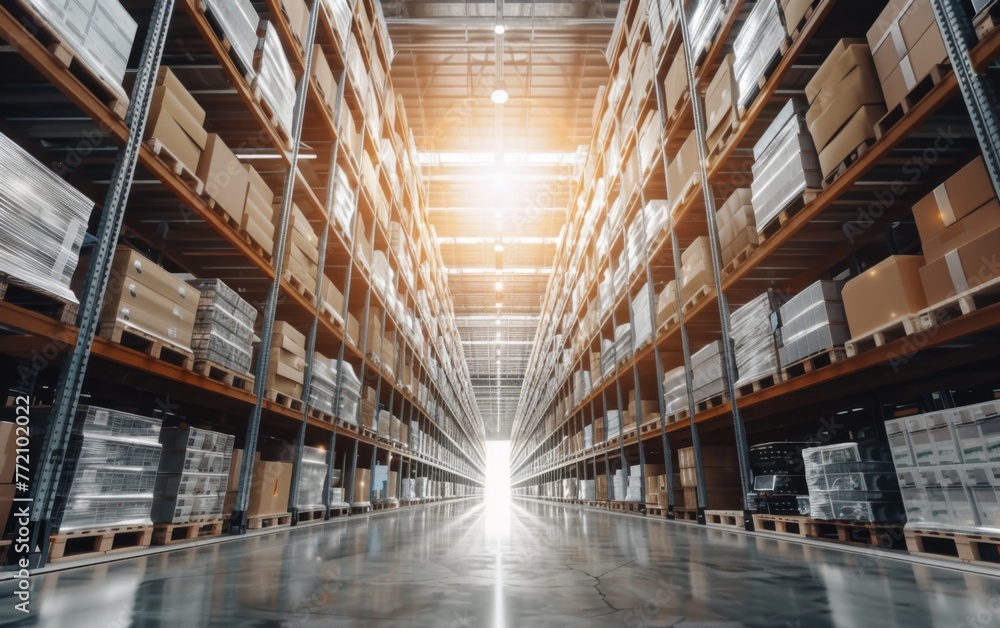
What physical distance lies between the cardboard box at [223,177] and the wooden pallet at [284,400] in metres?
1.78

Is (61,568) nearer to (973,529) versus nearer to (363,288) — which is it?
(973,529)

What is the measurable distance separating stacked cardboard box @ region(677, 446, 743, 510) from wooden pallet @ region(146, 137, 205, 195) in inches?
232

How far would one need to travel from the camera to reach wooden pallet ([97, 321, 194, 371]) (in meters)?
3.09

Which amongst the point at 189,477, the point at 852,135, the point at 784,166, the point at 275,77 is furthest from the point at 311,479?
the point at 852,135

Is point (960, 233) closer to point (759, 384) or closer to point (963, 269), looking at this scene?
point (963, 269)

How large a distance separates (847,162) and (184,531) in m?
5.87

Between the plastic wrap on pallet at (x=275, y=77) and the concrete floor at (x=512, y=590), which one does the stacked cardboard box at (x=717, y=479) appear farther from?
the plastic wrap on pallet at (x=275, y=77)

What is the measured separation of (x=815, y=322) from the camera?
379 centimetres

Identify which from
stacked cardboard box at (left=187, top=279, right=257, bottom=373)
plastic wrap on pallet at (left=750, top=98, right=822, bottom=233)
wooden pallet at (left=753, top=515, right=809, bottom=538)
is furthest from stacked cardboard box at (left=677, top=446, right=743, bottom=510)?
stacked cardboard box at (left=187, top=279, right=257, bottom=373)

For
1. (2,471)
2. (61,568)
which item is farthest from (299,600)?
(2,471)

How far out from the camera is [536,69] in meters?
12.4

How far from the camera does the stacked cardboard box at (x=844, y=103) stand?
3438mm

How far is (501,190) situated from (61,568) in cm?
1436

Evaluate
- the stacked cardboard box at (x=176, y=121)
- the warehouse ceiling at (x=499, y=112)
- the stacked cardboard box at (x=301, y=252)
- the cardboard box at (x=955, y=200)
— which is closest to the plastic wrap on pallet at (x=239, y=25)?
the stacked cardboard box at (x=176, y=121)
